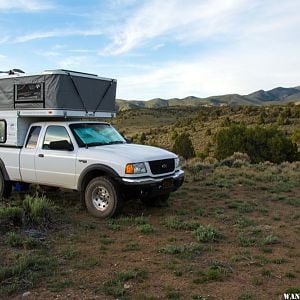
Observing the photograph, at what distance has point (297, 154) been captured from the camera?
29234 millimetres

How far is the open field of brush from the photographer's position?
17.0 feet

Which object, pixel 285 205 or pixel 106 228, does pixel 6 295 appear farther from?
pixel 285 205

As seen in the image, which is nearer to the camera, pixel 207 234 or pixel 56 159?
pixel 207 234

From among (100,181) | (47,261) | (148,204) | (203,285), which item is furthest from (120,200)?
(203,285)

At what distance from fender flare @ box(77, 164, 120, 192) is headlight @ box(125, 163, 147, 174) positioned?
231 millimetres

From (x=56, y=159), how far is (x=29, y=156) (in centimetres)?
83

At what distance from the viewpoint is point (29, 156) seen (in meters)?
9.76

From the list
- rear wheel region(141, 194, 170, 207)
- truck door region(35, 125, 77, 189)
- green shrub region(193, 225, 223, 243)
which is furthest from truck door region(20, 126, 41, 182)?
green shrub region(193, 225, 223, 243)

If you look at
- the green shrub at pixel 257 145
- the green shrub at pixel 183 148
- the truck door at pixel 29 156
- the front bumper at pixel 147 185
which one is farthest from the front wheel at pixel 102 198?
the green shrub at pixel 183 148

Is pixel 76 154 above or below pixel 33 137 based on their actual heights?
below

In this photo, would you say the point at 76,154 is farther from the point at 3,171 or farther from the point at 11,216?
the point at 3,171

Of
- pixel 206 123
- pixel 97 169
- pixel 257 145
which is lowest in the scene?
pixel 257 145

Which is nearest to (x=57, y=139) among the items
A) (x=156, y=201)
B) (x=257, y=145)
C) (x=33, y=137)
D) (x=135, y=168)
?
(x=33, y=137)

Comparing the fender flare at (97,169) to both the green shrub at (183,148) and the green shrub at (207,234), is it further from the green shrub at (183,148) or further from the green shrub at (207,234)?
the green shrub at (183,148)
